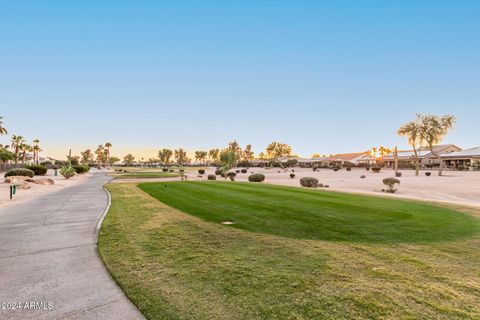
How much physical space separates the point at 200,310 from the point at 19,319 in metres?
2.86

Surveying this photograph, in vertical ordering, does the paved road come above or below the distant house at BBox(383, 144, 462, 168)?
below

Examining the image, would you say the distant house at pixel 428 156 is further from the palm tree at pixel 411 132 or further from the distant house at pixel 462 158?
the palm tree at pixel 411 132

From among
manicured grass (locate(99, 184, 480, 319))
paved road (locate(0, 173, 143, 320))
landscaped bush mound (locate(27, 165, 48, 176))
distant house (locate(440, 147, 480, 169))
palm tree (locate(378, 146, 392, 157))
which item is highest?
palm tree (locate(378, 146, 392, 157))

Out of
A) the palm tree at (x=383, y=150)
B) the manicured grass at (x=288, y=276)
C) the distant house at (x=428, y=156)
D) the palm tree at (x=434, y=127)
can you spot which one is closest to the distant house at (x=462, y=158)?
the distant house at (x=428, y=156)

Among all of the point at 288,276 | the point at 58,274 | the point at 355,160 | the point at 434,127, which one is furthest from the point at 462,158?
the point at 58,274

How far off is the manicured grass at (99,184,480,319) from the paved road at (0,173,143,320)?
1.17ft

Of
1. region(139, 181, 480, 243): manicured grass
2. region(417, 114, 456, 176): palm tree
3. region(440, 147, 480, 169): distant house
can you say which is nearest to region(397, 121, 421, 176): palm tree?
region(417, 114, 456, 176): palm tree

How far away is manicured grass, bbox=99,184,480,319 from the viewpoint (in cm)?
439

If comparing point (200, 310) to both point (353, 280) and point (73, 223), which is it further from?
point (73, 223)

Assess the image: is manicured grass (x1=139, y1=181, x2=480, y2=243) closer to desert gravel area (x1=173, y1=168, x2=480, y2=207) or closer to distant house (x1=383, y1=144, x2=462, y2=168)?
desert gravel area (x1=173, y1=168, x2=480, y2=207)

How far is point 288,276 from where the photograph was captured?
5.62 meters

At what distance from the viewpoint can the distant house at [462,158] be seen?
74.2 meters

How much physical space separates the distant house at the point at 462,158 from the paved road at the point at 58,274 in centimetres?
8858

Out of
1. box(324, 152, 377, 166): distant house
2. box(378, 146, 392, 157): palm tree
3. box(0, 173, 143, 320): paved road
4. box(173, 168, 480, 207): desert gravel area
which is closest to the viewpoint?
box(0, 173, 143, 320): paved road
